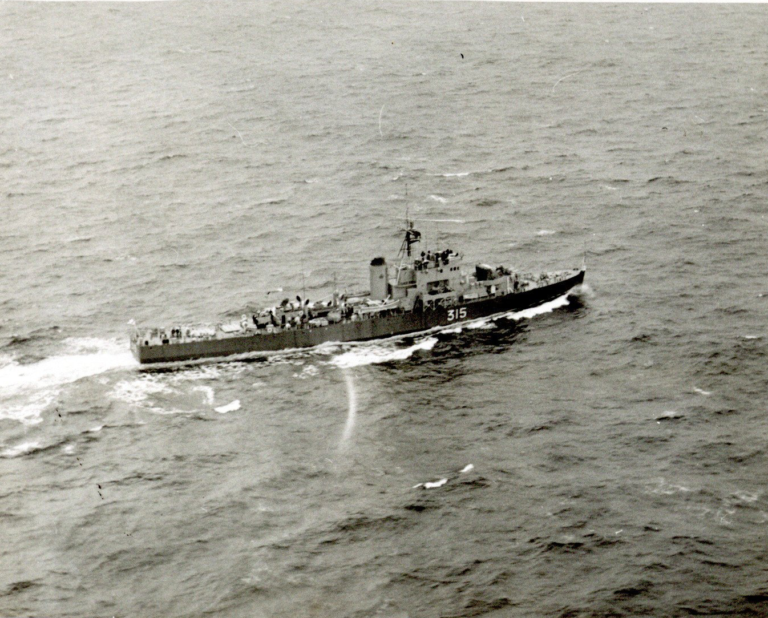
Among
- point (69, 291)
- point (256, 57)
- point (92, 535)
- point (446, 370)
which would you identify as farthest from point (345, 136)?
point (92, 535)

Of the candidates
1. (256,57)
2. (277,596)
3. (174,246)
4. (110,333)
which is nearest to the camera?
(277,596)

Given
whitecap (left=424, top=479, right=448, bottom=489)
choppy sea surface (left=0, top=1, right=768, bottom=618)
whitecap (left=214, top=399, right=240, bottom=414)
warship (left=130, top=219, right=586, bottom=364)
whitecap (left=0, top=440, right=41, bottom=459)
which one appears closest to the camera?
choppy sea surface (left=0, top=1, right=768, bottom=618)

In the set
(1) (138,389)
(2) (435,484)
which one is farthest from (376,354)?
(2) (435,484)

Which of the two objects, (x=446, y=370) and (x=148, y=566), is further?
(x=446, y=370)

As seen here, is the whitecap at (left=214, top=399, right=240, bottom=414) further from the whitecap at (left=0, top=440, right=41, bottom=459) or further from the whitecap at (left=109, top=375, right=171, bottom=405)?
the whitecap at (left=0, top=440, right=41, bottom=459)

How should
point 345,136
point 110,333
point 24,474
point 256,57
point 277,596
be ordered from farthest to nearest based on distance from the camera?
point 256,57 < point 345,136 < point 110,333 < point 24,474 < point 277,596

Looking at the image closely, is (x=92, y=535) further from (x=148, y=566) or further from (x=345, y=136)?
(x=345, y=136)

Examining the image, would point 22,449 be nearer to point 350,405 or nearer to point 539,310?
point 350,405

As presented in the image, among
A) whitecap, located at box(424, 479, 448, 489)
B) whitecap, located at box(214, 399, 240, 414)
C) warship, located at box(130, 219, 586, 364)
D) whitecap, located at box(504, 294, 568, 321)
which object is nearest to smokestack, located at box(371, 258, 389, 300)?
warship, located at box(130, 219, 586, 364)
